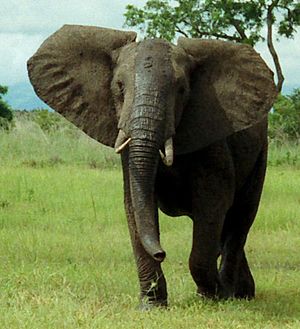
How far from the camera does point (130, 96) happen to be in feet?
22.9

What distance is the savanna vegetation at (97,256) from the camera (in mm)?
7109

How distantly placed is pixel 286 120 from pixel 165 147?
21610mm

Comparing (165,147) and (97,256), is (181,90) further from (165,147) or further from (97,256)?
(97,256)

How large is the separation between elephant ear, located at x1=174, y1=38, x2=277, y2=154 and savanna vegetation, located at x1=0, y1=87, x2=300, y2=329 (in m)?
1.19

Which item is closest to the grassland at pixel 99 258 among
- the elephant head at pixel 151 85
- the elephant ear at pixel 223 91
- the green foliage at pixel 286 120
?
the elephant head at pixel 151 85

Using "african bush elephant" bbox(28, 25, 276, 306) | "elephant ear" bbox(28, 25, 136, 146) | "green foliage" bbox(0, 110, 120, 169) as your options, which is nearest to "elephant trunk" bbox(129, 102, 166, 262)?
"african bush elephant" bbox(28, 25, 276, 306)

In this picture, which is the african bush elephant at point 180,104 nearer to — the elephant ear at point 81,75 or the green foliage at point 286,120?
the elephant ear at point 81,75

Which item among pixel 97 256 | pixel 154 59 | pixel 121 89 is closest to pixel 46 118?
pixel 97 256

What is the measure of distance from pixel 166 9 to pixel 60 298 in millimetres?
24936

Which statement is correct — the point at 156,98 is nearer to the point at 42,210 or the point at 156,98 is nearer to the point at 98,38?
the point at 98,38

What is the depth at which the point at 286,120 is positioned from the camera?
28203mm

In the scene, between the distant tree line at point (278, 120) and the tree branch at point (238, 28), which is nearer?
the distant tree line at point (278, 120)

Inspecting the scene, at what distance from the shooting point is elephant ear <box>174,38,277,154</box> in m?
7.50

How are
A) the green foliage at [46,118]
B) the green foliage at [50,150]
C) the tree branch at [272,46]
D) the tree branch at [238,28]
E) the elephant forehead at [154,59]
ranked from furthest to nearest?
the tree branch at [238,28]
the tree branch at [272,46]
the green foliage at [46,118]
the green foliage at [50,150]
the elephant forehead at [154,59]
